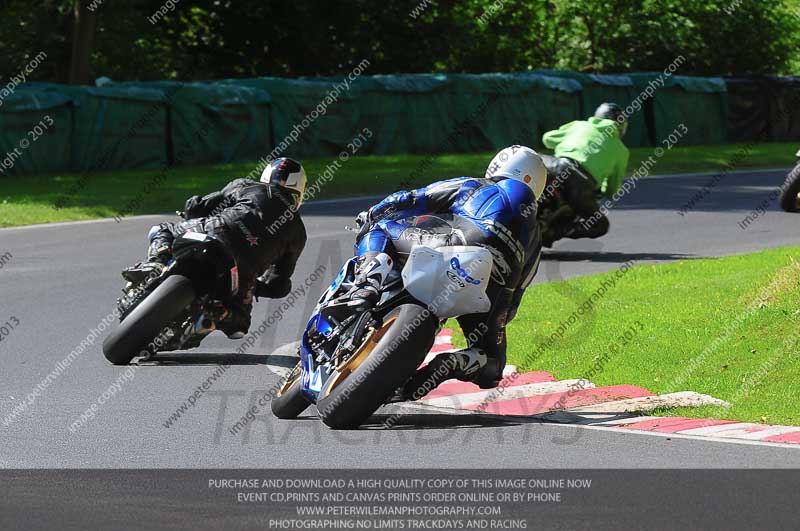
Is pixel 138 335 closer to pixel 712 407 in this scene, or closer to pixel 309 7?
pixel 712 407

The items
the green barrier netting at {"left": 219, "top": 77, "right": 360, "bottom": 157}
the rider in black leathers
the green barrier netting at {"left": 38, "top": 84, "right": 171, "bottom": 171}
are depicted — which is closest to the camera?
the rider in black leathers

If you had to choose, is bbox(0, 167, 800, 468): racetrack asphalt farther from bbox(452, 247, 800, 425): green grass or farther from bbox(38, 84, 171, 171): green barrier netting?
bbox(38, 84, 171, 171): green barrier netting

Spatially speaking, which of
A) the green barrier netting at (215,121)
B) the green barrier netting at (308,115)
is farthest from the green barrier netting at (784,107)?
the green barrier netting at (215,121)

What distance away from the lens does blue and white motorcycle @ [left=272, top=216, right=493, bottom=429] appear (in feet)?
23.5

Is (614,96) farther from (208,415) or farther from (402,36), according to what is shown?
(208,415)

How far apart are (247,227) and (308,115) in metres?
16.5

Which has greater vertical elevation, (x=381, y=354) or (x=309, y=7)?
(x=381, y=354)

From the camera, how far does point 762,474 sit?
6336mm

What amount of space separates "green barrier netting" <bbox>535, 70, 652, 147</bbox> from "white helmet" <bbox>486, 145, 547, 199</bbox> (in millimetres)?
21665

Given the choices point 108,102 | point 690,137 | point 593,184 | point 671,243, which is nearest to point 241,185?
point 593,184

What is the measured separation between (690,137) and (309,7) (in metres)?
9.91

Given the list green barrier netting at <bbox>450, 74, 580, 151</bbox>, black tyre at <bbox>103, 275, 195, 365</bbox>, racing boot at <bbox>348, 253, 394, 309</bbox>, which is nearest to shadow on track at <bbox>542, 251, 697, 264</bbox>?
black tyre at <bbox>103, 275, 195, 365</bbox>

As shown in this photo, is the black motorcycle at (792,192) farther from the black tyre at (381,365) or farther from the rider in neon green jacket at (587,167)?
the black tyre at (381,365)

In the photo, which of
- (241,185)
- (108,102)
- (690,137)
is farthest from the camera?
(690,137)
